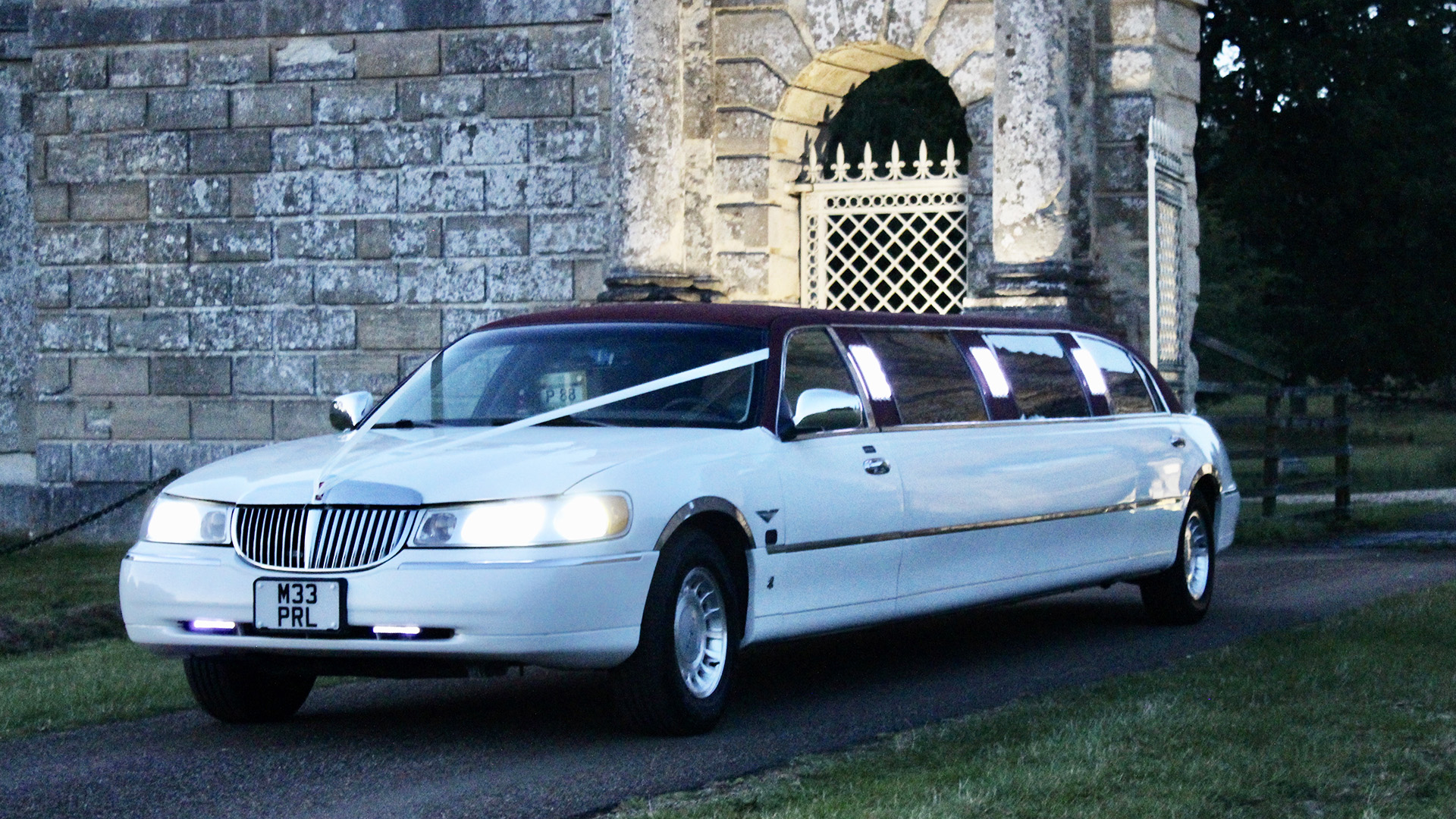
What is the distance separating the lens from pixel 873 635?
34.7ft

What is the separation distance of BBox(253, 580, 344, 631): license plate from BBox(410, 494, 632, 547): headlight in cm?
33

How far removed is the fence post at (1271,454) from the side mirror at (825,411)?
1017cm

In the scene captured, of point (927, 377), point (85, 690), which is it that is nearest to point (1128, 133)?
point (927, 377)

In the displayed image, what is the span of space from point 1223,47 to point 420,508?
2335cm

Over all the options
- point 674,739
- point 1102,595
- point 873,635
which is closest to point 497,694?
point 674,739

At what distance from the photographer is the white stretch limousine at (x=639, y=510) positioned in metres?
6.77

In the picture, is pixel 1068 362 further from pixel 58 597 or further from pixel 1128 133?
pixel 58 597

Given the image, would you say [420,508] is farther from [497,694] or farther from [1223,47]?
[1223,47]

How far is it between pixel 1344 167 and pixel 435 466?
915 inches

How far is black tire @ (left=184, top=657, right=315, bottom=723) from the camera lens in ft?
25.0

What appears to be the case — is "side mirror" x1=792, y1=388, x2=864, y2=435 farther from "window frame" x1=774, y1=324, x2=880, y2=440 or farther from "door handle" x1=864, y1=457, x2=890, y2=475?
"door handle" x1=864, y1=457, x2=890, y2=475

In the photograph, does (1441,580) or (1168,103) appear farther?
(1168,103)

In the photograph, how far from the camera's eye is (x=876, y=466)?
26.9 ft

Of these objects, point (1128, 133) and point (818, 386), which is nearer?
point (818, 386)
